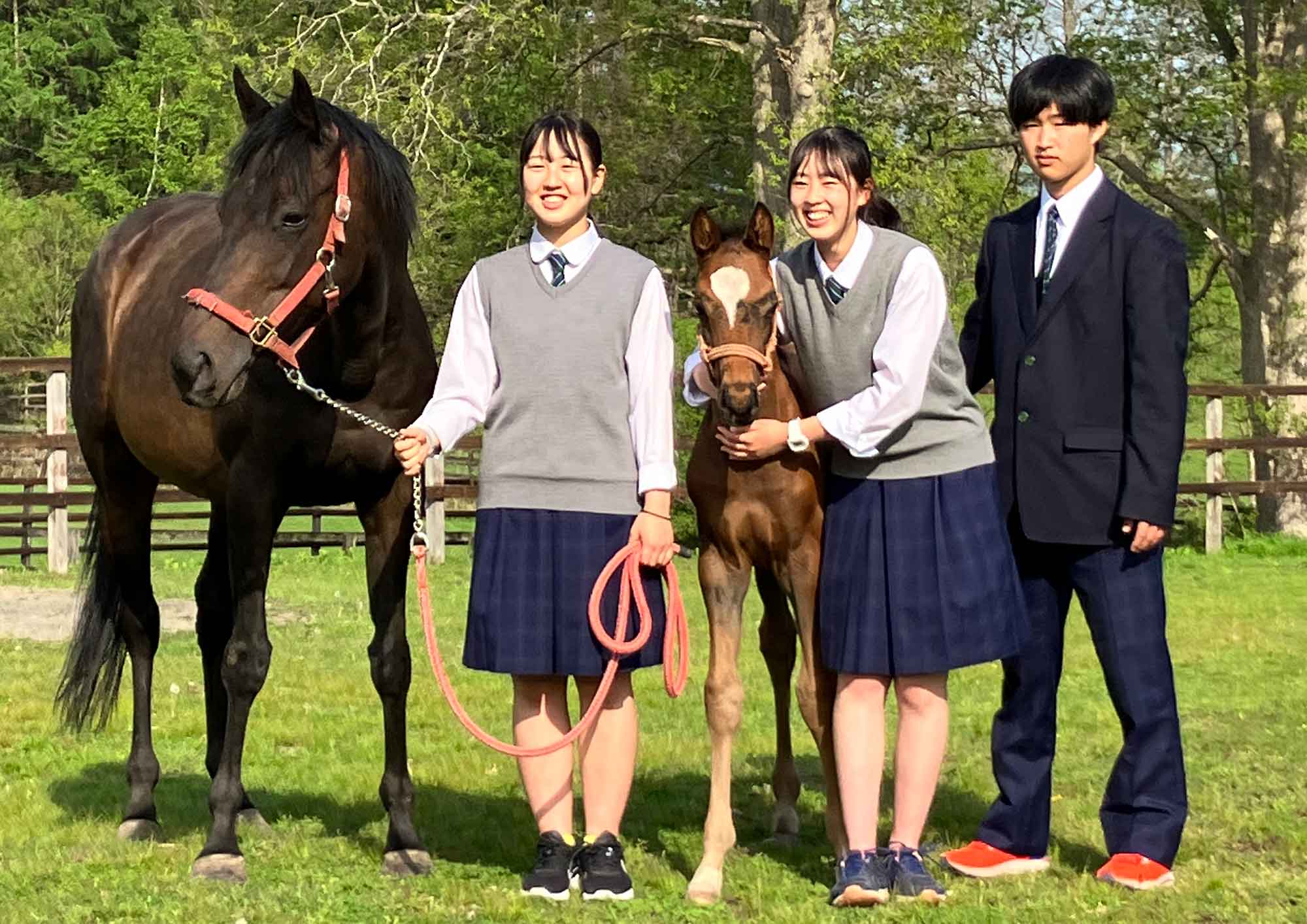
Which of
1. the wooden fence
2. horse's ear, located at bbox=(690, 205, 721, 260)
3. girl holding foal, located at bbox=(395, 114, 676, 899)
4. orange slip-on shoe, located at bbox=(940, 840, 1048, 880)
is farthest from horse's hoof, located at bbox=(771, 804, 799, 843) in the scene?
the wooden fence

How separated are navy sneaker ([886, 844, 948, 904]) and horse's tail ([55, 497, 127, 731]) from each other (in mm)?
3250

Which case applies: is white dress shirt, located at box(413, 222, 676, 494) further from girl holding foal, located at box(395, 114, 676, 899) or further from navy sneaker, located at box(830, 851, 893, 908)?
navy sneaker, located at box(830, 851, 893, 908)

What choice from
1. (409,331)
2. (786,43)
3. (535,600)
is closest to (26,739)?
(409,331)

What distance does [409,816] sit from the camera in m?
5.13

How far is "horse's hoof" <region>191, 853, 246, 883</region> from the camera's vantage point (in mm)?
4832

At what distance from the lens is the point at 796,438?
4410 mm

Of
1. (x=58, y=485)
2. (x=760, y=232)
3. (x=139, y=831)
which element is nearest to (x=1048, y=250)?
(x=760, y=232)

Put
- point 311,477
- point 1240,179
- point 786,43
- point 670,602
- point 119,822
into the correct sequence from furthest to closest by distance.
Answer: point 1240,179 → point 786,43 → point 119,822 → point 311,477 → point 670,602

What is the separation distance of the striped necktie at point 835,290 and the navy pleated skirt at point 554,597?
79cm

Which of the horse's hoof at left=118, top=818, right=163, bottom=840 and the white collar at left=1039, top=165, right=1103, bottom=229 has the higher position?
the white collar at left=1039, top=165, right=1103, bottom=229

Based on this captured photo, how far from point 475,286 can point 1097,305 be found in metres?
1.69

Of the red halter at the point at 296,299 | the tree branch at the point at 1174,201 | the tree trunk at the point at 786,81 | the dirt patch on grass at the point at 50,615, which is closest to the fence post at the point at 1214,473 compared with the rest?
the tree branch at the point at 1174,201

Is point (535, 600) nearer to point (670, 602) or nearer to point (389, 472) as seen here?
point (670, 602)

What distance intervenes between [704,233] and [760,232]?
0.49 feet
